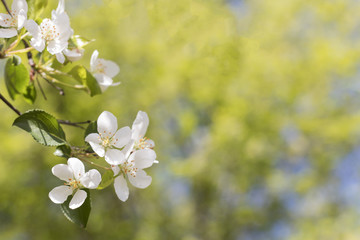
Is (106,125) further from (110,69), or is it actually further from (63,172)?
(110,69)

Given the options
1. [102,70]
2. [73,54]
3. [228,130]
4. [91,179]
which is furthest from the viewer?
[228,130]

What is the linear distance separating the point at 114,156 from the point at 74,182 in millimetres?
72

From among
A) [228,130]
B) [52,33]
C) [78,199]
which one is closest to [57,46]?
[52,33]

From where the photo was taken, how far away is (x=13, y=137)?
14.5 feet

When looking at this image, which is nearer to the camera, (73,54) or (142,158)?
(142,158)

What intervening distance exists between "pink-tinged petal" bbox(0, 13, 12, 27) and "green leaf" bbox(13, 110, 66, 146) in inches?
6.1

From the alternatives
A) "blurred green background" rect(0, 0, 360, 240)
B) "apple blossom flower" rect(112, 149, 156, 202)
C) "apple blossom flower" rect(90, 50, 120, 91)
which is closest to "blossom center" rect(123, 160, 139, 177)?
"apple blossom flower" rect(112, 149, 156, 202)

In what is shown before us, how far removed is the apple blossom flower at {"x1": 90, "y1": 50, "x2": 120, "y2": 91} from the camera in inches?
28.3

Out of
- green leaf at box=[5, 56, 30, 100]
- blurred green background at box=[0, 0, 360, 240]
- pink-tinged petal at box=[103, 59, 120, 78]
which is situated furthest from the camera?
blurred green background at box=[0, 0, 360, 240]

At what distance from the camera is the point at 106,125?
0.57 meters

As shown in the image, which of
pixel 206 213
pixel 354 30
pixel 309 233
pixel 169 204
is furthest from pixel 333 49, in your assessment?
pixel 169 204

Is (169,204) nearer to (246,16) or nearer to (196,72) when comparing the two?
(196,72)

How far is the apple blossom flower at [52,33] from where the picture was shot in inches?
22.5

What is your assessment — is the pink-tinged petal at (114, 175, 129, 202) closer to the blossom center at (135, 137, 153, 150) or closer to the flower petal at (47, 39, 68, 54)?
the blossom center at (135, 137, 153, 150)
